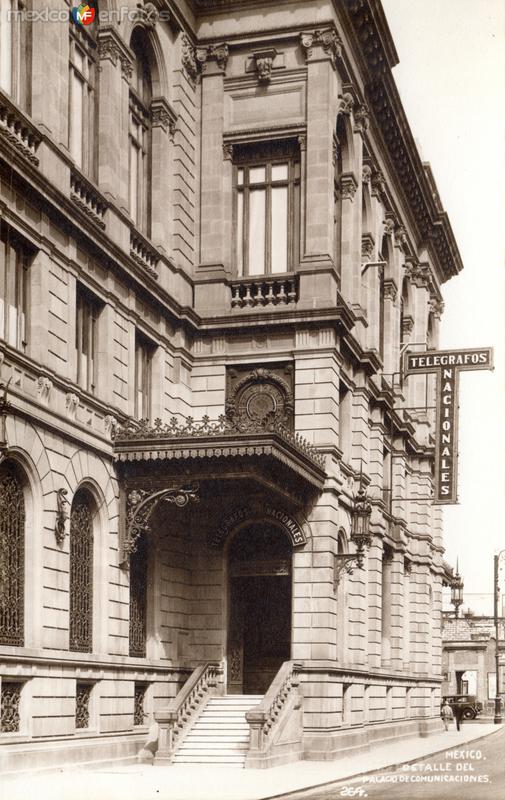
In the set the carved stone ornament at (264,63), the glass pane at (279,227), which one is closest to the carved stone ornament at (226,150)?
the glass pane at (279,227)

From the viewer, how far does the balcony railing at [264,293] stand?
34750 millimetres

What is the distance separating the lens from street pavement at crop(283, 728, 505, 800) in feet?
70.4

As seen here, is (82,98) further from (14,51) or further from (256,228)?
(256,228)

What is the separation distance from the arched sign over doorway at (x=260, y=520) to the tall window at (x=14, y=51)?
1275 centimetres

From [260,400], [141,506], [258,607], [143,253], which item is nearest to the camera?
[141,506]

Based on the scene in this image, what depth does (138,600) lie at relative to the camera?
3005 cm

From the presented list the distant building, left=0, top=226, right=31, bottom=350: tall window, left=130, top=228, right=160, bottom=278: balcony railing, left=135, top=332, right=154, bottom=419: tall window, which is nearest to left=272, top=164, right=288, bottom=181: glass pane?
left=130, top=228, right=160, bottom=278: balcony railing

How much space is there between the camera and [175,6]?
3375 cm

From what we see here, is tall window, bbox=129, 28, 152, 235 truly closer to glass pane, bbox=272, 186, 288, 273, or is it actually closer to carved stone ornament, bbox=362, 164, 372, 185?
glass pane, bbox=272, 186, 288, 273

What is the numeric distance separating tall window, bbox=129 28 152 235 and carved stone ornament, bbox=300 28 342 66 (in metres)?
4.79

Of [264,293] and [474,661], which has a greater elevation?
[264,293]

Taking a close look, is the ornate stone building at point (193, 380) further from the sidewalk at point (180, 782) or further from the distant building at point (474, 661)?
the distant building at point (474, 661)

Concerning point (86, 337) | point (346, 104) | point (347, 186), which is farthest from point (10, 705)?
point (346, 104)

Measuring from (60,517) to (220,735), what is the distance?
755cm
